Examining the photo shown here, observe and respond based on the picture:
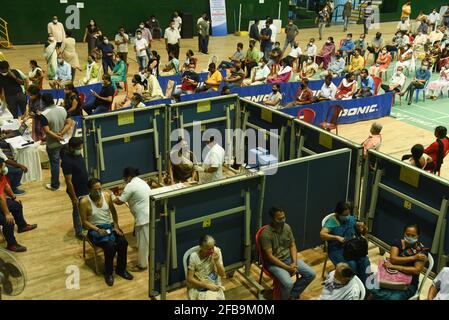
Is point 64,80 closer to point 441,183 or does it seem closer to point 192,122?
point 192,122

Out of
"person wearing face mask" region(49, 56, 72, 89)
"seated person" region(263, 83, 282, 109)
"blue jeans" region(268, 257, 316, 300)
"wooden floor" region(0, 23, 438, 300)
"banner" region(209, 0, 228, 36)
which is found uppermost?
"banner" region(209, 0, 228, 36)

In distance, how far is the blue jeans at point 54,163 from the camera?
8992 millimetres

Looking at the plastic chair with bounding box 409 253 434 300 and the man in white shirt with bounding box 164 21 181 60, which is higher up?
the man in white shirt with bounding box 164 21 181 60

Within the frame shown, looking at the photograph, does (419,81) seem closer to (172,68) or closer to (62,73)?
(172,68)

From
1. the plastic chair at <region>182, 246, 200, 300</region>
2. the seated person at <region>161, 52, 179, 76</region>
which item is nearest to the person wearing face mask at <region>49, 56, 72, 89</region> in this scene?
the seated person at <region>161, 52, 179, 76</region>

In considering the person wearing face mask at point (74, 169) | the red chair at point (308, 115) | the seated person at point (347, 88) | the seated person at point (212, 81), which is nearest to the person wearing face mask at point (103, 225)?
the person wearing face mask at point (74, 169)

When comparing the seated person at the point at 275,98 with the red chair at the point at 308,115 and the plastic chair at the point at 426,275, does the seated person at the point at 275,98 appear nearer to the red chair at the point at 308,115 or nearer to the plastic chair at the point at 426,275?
the red chair at the point at 308,115

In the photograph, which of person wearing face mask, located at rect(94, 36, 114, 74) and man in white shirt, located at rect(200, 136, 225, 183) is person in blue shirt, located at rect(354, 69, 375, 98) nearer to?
man in white shirt, located at rect(200, 136, 225, 183)

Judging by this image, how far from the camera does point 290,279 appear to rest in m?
6.33

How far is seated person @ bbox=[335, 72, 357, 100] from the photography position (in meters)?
13.8

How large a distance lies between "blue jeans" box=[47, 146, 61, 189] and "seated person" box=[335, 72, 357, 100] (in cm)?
759

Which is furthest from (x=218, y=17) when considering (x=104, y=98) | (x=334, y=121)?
(x=104, y=98)

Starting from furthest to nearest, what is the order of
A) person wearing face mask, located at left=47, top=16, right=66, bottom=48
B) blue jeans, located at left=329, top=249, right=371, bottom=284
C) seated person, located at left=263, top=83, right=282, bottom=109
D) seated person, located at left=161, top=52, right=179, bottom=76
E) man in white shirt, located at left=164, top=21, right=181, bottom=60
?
man in white shirt, located at left=164, top=21, right=181, bottom=60 → person wearing face mask, located at left=47, top=16, right=66, bottom=48 → seated person, located at left=161, top=52, right=179, bottom=76 → seated person, located at left=263, top=83, right=282, bottom=109 → blue jeans, located at left=329, top=249, right=371, bottom=284
